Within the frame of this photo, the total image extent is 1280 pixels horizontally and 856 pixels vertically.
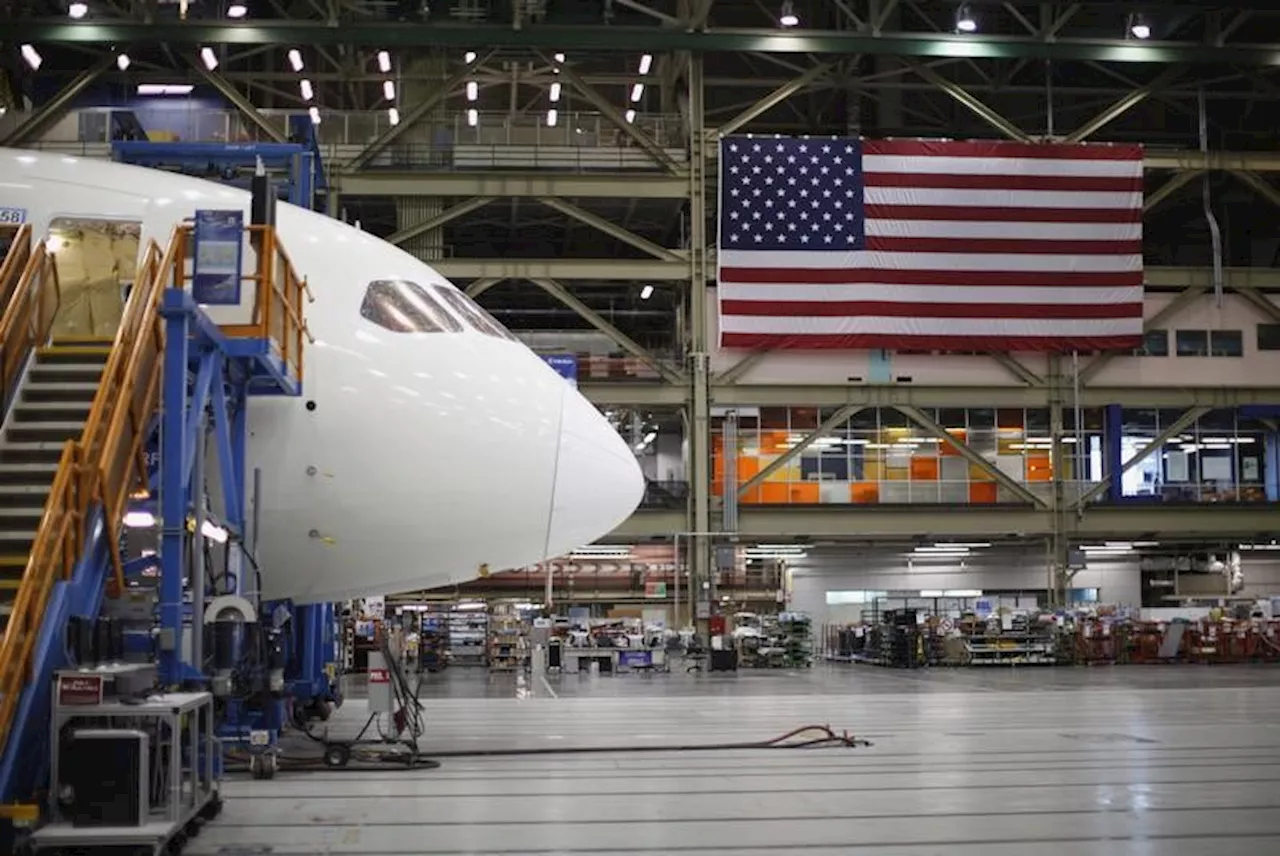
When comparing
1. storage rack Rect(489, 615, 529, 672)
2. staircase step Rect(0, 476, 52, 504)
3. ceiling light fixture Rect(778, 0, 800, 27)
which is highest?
ceiling light fixture Rect(778, 0, 800, 27)

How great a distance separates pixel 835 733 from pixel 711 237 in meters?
30.7

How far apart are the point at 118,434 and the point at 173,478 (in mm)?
569

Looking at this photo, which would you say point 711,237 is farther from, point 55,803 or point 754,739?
point 55,803

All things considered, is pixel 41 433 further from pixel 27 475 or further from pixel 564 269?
pixel 564 269

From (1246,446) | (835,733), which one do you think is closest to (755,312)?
(1246,446)

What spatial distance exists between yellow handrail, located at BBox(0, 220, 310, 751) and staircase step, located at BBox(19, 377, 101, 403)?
2.08 ft

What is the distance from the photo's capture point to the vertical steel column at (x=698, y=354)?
141 feet

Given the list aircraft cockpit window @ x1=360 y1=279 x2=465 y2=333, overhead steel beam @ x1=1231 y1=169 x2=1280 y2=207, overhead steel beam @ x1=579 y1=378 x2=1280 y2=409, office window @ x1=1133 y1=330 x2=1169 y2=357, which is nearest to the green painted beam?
overhead steel beam @ x1=1231 y1=169 x2=1280 y2=207

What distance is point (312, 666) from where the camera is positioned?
62.0 ft

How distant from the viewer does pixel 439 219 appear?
43.0 m

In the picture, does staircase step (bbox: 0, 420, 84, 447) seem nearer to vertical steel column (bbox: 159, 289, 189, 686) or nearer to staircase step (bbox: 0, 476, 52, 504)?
staircase step (bbox: 0, 476, 52, 504)

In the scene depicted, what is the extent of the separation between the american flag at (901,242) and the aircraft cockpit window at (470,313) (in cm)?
2856

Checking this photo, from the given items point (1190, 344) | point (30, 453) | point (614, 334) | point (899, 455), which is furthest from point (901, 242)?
point (30, 453)

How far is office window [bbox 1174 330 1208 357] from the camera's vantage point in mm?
46344
